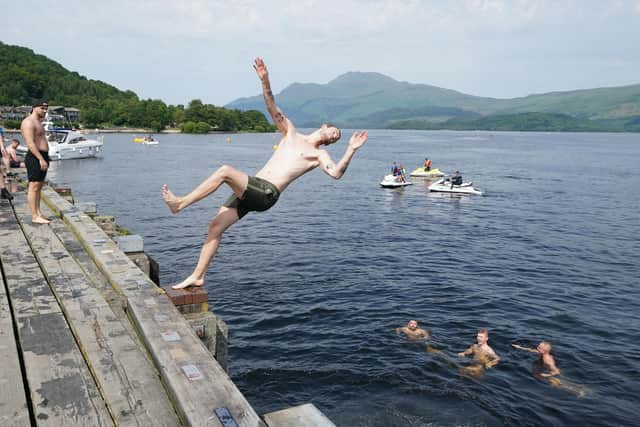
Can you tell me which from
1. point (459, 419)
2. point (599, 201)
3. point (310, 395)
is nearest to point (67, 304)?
point (310, 395)

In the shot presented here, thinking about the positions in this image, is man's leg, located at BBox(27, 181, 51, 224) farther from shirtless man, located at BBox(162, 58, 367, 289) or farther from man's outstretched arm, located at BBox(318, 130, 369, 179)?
man's outstretched arm, located at BBox(318, 130, 369, 179)

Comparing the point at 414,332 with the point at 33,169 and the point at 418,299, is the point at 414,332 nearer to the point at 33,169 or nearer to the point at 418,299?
the point at 418,299

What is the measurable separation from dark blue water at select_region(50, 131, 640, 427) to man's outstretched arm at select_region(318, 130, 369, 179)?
5.95m

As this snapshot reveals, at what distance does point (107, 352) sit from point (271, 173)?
267cm

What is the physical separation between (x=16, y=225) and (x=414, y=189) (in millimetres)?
37833

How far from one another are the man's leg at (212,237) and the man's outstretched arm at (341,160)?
1.25 m

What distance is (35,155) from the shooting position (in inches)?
373

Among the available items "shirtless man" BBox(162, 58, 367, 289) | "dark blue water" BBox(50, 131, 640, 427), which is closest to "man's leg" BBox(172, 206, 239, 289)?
"shirtless man" BBox(162, 58, 367, 289)

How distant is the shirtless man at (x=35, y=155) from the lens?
9297mm

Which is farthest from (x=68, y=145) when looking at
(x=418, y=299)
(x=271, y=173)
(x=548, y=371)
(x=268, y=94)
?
(x=271, y=173)

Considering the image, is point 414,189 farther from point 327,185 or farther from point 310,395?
point 310,395

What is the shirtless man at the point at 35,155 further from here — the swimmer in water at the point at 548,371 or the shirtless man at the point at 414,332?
the swimmer in water at the point at 548,371

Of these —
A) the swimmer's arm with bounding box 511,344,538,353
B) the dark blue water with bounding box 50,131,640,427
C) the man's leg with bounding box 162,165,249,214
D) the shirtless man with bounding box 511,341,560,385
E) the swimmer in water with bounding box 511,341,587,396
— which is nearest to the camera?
Result: the man's leg with bounding box 162,165,249,214

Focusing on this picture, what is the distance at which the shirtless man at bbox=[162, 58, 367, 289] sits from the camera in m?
5.49
